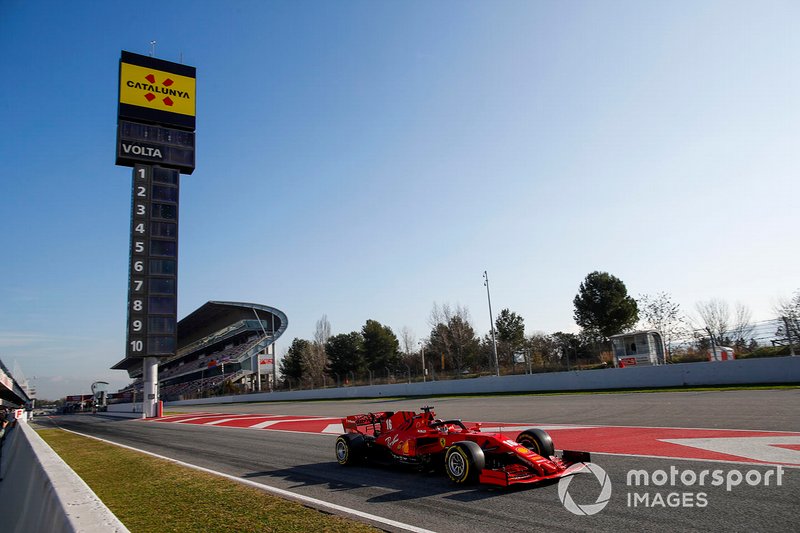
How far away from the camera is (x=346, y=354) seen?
71.1m

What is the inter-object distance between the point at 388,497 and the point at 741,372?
20389 millimetres

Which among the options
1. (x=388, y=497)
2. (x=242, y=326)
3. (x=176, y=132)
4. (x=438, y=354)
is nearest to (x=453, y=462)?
(x=388, y=497)

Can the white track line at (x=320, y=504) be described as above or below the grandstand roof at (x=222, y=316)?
below

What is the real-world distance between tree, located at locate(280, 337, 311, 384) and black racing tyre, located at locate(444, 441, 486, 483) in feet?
234

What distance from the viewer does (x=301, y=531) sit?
201 inches

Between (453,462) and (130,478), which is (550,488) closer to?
(453,462)

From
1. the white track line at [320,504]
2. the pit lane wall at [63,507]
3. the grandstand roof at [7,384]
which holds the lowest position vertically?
the white track line at [320,504]

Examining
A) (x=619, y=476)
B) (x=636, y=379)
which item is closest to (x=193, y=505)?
(x=619, y=476)

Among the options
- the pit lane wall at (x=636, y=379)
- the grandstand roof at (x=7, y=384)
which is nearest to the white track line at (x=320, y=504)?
the pit lane wall at (x=636, y=379)

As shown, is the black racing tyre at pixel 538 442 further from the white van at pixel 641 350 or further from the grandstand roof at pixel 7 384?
the grandstand roof at pixel 7 384

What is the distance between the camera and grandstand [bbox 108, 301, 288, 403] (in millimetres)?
74875

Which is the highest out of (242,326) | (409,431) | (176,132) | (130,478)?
(176,132)

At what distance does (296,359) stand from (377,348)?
15.3 m

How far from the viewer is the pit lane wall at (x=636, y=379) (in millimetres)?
19656
